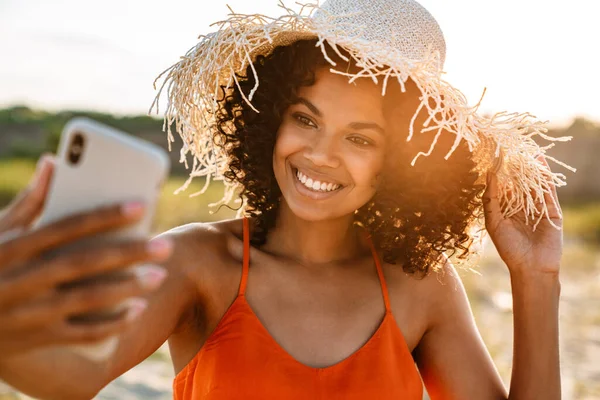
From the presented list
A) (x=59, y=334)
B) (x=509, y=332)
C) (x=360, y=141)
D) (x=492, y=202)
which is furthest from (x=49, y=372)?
(x=509, y=332)

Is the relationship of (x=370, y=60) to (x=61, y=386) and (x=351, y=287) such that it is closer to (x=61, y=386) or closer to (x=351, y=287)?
(x=351, y=287)

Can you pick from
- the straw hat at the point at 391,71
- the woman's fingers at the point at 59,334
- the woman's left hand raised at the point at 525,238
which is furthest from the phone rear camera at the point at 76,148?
the woman's left hand raised at the point at 525,238

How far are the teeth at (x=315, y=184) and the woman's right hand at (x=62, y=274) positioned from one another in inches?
49.4

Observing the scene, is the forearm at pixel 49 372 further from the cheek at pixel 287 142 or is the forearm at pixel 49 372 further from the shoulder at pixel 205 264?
Answer: the cheek at pixel 287 142

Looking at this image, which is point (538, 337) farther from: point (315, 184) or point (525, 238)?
point (315, 184)

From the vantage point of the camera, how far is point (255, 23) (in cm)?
232

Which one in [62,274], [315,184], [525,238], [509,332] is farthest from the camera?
[509,332]

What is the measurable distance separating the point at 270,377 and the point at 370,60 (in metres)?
0.98

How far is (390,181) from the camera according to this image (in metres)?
2.54

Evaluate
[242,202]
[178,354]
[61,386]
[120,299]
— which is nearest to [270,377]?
[178,354]

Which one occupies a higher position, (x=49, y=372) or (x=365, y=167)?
(x=365, y=167)

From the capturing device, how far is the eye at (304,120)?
2.32 meters

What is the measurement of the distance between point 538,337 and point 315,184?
87cm

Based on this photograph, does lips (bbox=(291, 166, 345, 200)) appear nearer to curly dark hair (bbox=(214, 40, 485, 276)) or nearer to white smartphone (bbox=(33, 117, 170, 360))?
curly dark hair (bbox=(214, 40, 485, 276))
